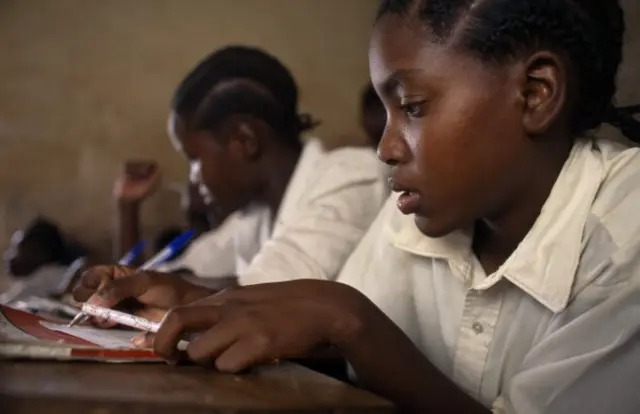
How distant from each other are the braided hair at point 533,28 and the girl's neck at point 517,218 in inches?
1.9

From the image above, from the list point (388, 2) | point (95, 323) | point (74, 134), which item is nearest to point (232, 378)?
point (95, 323)

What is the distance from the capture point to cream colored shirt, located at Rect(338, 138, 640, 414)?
1.67 feet

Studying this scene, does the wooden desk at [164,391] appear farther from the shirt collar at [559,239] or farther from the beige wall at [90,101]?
the beige wall at [90,101]

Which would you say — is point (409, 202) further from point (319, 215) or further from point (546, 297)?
point (319, 215)

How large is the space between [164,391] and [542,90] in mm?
361

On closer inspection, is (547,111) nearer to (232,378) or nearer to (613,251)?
(613,251)

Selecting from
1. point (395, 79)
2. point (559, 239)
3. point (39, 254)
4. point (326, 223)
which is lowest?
point (39, 254)

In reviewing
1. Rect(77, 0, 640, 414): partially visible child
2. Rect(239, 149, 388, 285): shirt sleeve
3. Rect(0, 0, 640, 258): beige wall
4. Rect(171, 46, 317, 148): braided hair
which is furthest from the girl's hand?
Rect(0, 0, 640, 258): beige wall

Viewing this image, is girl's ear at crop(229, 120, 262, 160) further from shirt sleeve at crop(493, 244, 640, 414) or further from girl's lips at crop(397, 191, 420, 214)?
shirt sleeve at crop(493, 244, 640, 414)

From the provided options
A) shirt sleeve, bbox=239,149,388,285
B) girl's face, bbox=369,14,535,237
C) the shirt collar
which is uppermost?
girl's face, bbox=369,14,535,237

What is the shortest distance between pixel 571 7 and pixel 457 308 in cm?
27

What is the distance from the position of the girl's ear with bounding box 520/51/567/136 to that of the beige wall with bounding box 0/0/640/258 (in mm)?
693

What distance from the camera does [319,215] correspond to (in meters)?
0.95

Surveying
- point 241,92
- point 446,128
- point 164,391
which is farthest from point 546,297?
point 241,92
